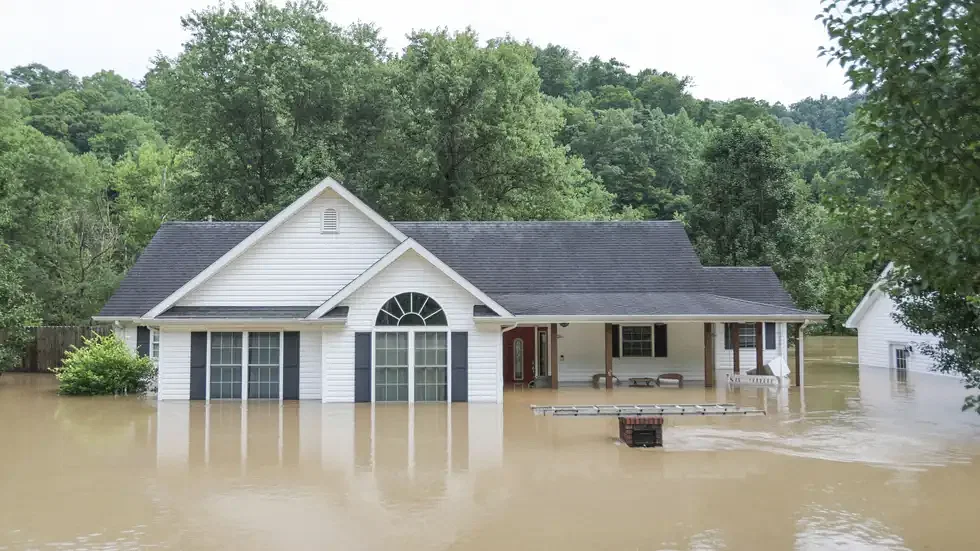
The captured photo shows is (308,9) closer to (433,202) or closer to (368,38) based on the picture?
(368,38)

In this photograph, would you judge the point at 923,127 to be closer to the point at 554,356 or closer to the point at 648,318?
the point at 648,318

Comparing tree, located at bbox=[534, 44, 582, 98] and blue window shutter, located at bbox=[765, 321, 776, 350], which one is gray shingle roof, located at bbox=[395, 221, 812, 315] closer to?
blue window shutter, located at bbox=[765, 321, 776, 350]

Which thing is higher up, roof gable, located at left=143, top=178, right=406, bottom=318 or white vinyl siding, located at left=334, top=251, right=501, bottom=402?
roof gable, located at left=143, top=178, right=406, bottom=318

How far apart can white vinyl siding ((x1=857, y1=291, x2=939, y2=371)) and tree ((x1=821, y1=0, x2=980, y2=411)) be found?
25251mm

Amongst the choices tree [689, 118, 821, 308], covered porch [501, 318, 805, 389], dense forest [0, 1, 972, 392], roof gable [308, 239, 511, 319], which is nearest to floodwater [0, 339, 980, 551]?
roof gable [308, 239, 511, 319]

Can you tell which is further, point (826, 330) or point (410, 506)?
point (826, 330)

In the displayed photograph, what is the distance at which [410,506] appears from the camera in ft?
33.2

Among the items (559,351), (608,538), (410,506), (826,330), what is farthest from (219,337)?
(826,330)

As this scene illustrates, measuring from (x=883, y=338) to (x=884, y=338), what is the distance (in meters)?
0.09

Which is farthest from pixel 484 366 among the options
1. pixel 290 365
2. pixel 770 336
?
pixel 770 336

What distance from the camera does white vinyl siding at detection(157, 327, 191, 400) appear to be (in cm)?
2147

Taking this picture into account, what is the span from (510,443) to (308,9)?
28.3m

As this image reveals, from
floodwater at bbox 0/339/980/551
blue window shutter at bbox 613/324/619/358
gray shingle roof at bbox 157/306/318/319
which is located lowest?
floodwater at bbox 0/339/980/551

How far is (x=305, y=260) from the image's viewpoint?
74.0 feet
